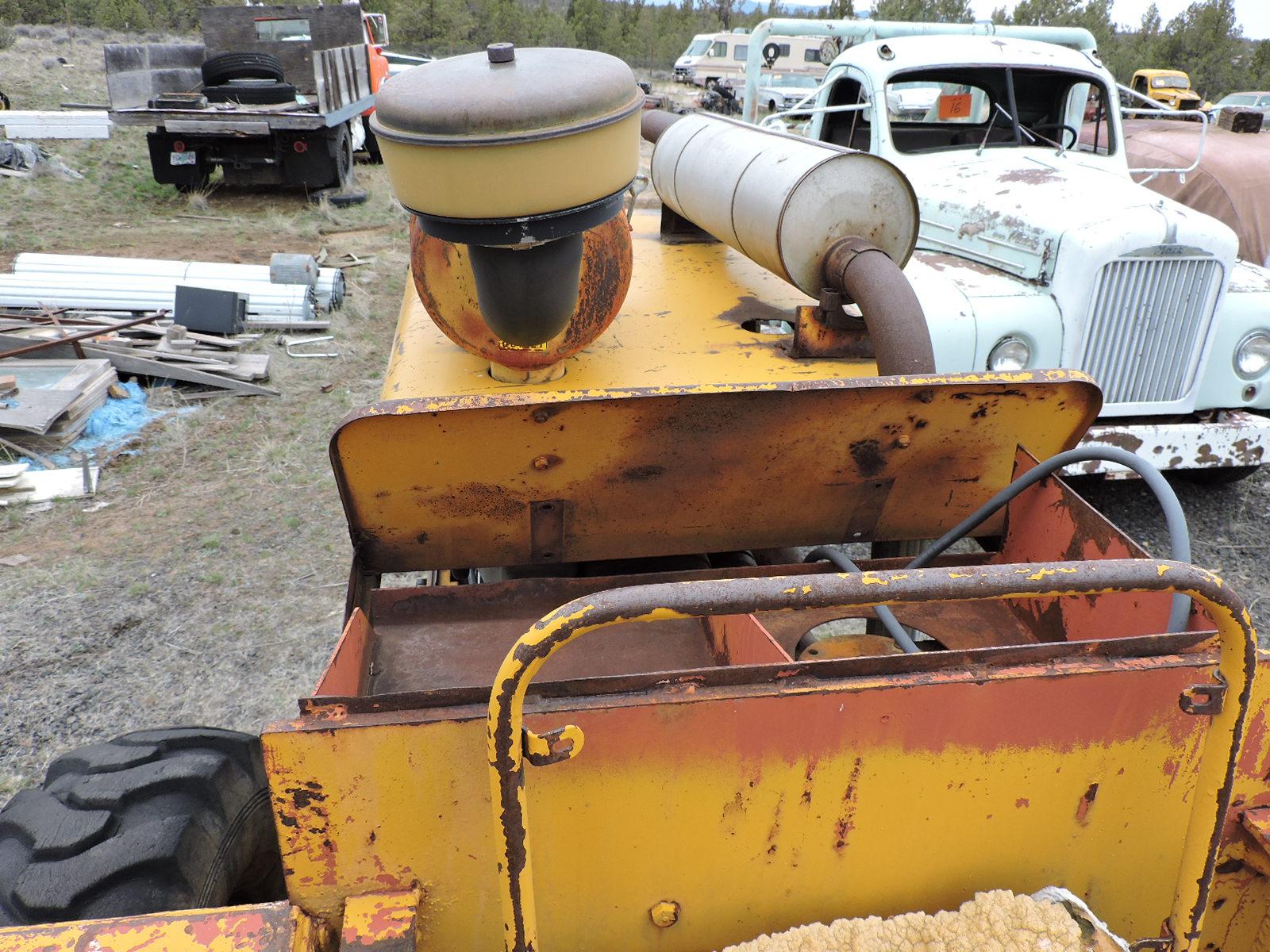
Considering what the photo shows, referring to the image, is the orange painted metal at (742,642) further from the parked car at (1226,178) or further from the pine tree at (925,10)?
the pine tree at (925,10)

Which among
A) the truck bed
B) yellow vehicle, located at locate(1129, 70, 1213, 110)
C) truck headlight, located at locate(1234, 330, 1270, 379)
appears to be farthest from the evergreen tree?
truck headlight, located at locate(1234, 330, 1270, 379)

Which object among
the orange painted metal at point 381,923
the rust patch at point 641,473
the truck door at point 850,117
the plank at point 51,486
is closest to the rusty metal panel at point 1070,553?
the rust patch at point 641,473

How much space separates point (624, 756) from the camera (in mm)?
1509

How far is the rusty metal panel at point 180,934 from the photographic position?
1429 millimetres

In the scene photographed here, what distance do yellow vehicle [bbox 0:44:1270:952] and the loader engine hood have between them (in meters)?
1.82

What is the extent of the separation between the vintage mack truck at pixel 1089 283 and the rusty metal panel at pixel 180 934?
355 centimetres

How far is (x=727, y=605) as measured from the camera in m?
1.22

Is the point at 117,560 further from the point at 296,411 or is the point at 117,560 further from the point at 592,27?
the point at 592,27

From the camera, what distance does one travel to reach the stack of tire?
1181cm

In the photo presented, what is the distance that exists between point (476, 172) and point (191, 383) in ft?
17.6

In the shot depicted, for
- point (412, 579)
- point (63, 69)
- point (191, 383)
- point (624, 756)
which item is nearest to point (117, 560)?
point (412, 579)

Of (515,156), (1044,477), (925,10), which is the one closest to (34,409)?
(515,156)

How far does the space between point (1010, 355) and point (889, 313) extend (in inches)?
75.4

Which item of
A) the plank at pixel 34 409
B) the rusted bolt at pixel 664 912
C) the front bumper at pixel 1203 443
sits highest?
the rusted bolt at pixel 664 912
